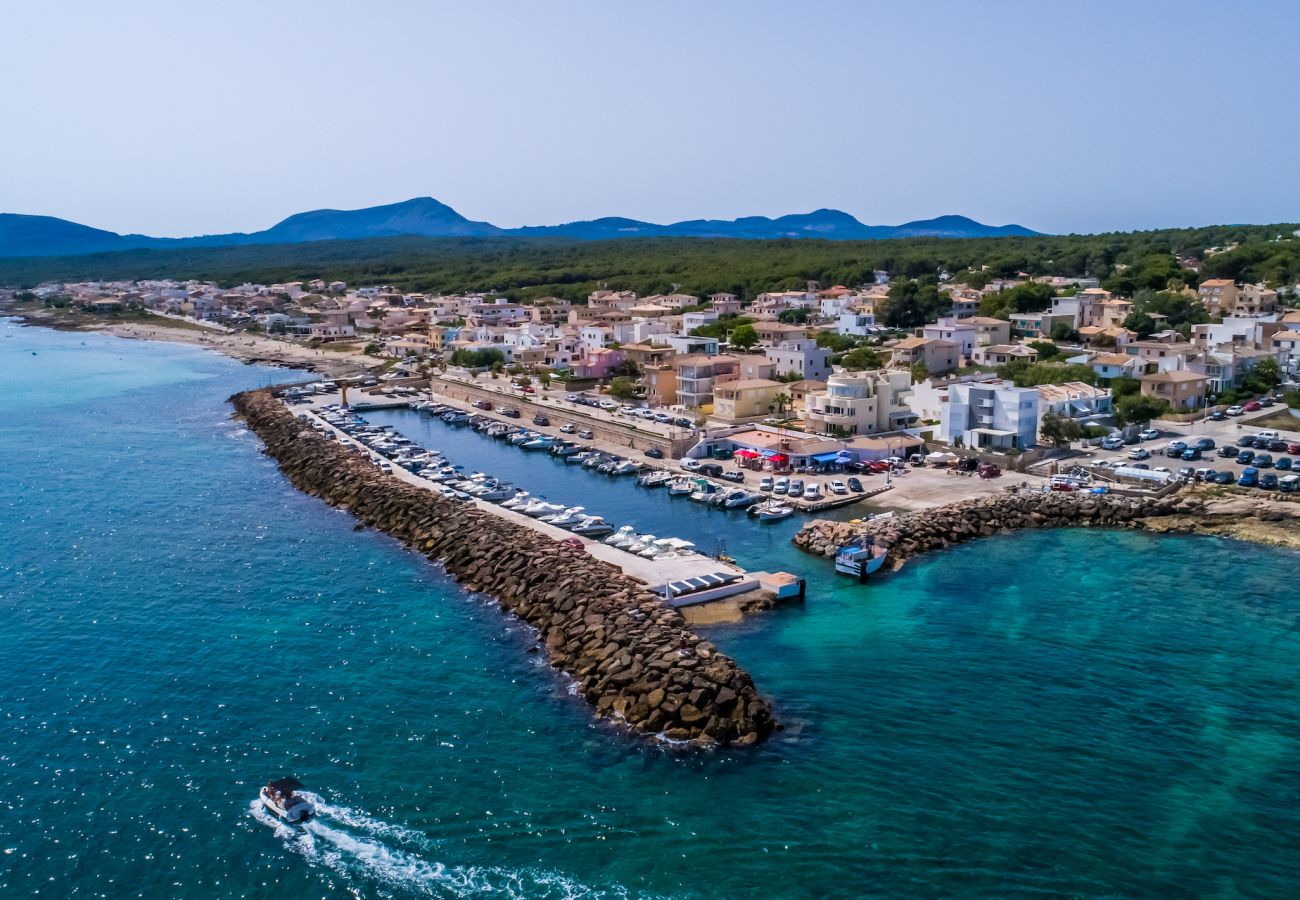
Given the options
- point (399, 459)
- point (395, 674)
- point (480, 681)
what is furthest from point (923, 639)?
point (399, 459)

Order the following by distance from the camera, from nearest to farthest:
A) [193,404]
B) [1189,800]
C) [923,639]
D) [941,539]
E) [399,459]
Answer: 1. [1189,800]
2. [923,639]
3. [941,539]
4. [399,459]
5. [193,404]

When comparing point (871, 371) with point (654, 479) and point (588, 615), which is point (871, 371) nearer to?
point (654, 479)

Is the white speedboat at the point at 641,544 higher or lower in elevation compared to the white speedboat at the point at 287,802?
higher

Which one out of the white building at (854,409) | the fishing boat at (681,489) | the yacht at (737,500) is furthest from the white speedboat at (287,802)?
the white building at (854,409)

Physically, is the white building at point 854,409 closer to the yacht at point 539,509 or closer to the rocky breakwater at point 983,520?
the rocky breakwater at point 983,520

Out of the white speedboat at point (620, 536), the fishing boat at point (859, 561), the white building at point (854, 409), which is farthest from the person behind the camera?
the white building at point (854, 409)

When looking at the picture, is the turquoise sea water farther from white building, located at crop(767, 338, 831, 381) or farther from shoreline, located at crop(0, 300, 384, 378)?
shoreline, located at crop(0, 300, 384, 378)

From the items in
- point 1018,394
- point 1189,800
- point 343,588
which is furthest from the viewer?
point 1018,394

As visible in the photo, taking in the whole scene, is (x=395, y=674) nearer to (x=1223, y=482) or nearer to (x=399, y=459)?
(x=399, y=459)
